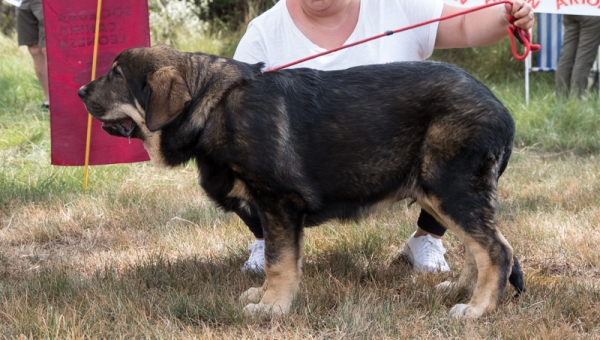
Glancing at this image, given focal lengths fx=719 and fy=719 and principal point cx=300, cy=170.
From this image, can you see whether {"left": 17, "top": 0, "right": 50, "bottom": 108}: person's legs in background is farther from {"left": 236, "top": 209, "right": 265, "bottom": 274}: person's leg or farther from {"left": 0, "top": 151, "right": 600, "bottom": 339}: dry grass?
{"left": 236, "top": 209, "right": 265, "bottom": 274}: person's leg

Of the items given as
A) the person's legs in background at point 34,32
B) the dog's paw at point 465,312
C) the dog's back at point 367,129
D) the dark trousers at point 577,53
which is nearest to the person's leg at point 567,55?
the dark trousers at point 577,53

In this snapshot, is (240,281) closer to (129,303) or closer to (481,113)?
(129,303)

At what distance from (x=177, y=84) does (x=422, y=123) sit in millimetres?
1111

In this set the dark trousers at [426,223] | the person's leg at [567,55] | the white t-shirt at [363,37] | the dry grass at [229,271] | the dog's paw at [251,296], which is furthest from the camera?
the person's leg at [567,55]

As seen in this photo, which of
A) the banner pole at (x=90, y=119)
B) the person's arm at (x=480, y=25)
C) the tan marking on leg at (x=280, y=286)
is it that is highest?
the person's arm at (x=480, y=25)

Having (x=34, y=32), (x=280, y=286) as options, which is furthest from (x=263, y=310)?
(x=34, y=32)

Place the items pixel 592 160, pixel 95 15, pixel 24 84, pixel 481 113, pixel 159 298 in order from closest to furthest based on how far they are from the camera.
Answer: pixel 481 113
pixel 159 298
pixel 95 15
pixel 592 160
pixel 24 84

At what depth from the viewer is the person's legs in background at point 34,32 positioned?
8.33 meters

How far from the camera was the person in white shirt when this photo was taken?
13.1ft

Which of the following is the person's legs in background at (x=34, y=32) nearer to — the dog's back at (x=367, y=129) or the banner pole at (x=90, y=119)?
the banner pole at (x=90, y=119)

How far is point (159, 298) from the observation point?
11.2ft

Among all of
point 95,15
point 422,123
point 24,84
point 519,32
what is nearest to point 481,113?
point 422,123

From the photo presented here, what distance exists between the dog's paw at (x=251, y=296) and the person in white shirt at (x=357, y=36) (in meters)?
0.42

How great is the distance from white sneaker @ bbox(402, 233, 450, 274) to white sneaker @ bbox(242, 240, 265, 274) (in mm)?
811
